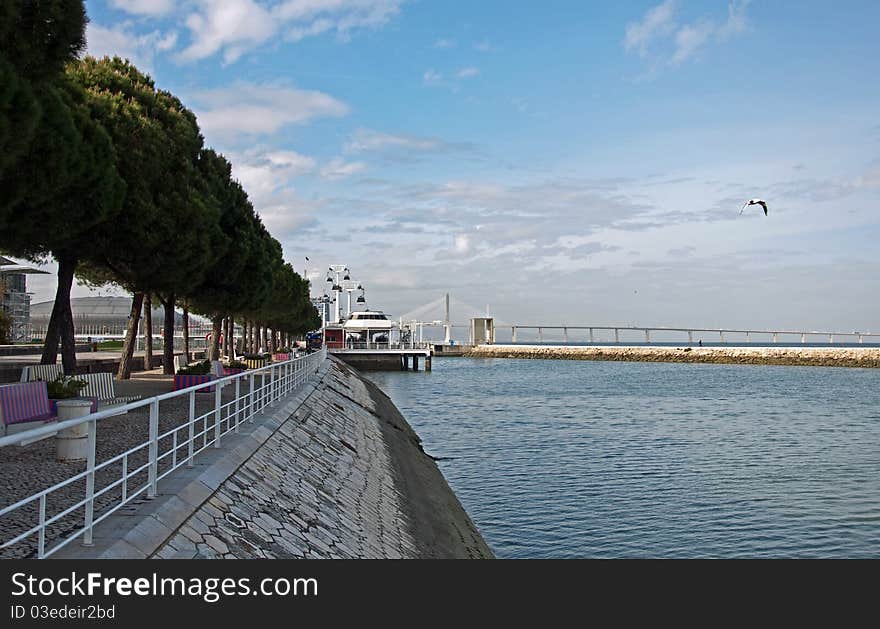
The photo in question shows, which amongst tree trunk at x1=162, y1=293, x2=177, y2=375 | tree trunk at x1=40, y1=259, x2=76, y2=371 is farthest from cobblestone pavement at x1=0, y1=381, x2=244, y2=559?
tree trunk at x1=162, y1=293, x2=177, y2=375

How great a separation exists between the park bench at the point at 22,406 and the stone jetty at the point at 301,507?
10.4 feet

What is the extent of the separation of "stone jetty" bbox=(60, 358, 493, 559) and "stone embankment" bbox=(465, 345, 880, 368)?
9729 cm

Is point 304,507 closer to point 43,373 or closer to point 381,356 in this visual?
point 43,373

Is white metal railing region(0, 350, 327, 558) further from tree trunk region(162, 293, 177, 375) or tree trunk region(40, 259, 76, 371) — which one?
tree trunk region(162, 293, 177, 375)

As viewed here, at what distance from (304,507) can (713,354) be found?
115 meters

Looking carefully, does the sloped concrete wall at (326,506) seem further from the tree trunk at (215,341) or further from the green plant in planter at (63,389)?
the tree trunk at (215,341)

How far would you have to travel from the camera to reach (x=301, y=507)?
34.8ft

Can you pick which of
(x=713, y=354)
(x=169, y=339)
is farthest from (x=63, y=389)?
(x=713, y=354)

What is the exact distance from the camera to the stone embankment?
103750mm

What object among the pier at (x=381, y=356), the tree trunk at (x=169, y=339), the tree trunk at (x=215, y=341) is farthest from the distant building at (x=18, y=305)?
the tree trunk at (x=169, y=339)
